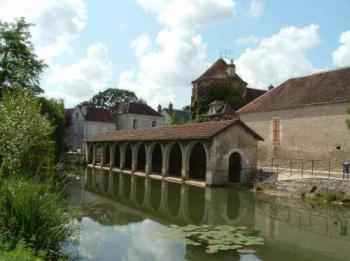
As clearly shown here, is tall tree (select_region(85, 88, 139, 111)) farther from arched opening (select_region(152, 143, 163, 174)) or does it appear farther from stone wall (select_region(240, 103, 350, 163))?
stone wall (select_region(240, 103, 350, 163))

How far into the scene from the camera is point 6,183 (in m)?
7.75

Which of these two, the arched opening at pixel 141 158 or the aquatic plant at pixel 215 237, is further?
the arched opening at pixel 141 158

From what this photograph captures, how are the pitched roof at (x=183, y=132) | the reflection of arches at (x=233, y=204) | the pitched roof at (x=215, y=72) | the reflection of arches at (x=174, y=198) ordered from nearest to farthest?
1. the reflection of arches at (x=233, y=204)
2. the reflection of arches at (x=174, y=198)
3. the pitched roof at (x=183, y=132)
4. the pitched roof at (x=215, y=72)

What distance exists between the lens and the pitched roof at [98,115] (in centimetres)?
5562

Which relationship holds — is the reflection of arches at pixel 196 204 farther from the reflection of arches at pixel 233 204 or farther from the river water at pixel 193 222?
the reflection of arches at pixel 233 204

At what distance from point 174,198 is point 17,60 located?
14.6 m

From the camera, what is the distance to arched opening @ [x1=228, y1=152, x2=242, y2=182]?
23.5 metres

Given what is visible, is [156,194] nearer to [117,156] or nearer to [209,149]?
[209,149]

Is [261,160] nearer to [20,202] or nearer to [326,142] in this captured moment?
[326,142]

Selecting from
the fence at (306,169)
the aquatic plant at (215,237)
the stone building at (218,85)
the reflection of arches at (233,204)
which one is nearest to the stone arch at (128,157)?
the stone building at (218,85)

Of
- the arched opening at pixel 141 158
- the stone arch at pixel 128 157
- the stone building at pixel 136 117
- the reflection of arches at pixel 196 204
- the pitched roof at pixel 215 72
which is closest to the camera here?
the reflection of arches at pixel 196 204

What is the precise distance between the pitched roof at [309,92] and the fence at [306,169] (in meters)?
3.49

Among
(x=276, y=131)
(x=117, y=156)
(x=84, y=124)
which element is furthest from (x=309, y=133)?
(x=84, y=124)

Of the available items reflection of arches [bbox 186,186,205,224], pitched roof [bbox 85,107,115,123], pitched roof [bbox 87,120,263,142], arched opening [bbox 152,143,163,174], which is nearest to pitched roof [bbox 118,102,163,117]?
pitched roof [bbox 85,107,115,123]
